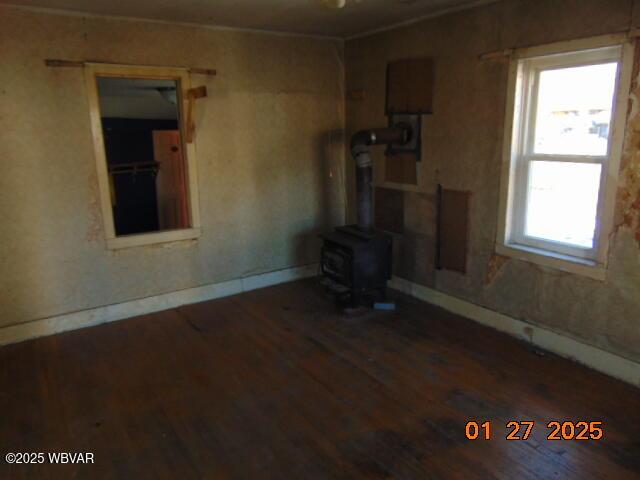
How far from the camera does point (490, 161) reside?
355cm

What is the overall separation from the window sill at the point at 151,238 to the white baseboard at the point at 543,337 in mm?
2178

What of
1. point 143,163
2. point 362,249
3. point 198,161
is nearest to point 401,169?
point 362,249

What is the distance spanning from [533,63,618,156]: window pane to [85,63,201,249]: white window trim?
2.86m

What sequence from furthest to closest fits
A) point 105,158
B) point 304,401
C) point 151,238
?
point 151,238 → point 105,158 → point 304,401

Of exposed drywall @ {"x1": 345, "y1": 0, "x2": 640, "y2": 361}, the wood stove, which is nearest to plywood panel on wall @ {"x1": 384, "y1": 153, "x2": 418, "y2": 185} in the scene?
exposed drywall @ {"x1": 345, "y1": 0, "x2": 640, "y2": 361}

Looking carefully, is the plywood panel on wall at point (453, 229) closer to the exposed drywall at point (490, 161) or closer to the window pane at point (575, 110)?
the exposed drywall at point (490, 161)

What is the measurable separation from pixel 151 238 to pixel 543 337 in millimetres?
3303

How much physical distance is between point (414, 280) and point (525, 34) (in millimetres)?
2271

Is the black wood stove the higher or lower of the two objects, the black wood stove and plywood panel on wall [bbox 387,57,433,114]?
the lower

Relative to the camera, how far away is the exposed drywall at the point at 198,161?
3461 mm

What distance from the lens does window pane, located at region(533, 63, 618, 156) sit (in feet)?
9.48

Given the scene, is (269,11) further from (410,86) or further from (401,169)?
(401,169)

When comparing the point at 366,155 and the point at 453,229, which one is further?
the point at 366,155

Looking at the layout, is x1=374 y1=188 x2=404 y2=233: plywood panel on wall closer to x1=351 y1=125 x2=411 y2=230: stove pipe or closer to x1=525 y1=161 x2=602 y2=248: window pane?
x1=351 y1=125 x2=411 y2=230: stove pipe
